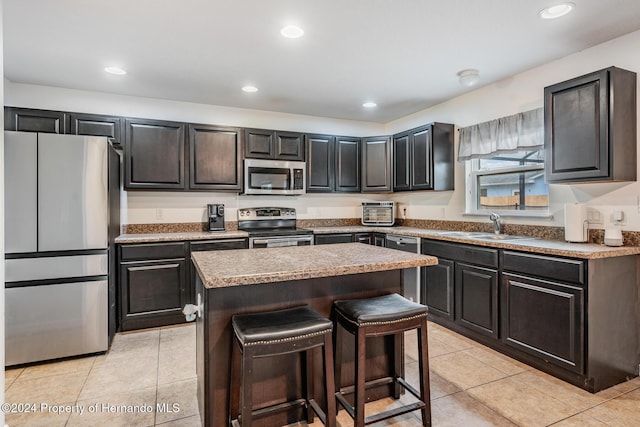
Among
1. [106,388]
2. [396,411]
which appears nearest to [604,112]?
[396,411]

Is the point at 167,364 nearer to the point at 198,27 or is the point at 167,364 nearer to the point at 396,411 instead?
the point at 396,411

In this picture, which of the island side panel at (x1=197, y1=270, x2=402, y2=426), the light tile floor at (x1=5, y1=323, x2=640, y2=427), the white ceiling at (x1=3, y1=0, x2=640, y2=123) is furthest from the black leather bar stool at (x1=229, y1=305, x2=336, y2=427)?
the white ceiling at (x1=3, y1=0, x2=640, y2=123)

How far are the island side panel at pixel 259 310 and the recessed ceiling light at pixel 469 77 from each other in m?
2.22

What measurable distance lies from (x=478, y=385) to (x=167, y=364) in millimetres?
2290

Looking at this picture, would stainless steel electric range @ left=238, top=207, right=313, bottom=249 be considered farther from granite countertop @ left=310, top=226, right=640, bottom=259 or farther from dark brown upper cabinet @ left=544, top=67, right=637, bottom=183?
dark brown upper cabinet @ left=544, top=67, right=637, bottom=183

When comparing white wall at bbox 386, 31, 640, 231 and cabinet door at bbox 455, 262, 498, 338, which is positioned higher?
white wall at bbox 386, 31, 640, 231

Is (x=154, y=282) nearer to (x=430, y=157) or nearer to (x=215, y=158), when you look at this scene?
(x=215, y=158)

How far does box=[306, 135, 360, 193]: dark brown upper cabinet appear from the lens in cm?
453

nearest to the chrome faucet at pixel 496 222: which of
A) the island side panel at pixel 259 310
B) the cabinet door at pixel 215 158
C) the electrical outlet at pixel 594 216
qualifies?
the electrical outlet at pixel 594 216

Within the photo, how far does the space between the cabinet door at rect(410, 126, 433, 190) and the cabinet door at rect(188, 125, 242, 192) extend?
206cm

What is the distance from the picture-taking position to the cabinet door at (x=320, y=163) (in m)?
4.51

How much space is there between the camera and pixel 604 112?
242 centimetres

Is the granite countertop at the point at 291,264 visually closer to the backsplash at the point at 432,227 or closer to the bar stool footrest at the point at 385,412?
the bar stool footrest at the point at 385,412

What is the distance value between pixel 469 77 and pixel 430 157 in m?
0.93
